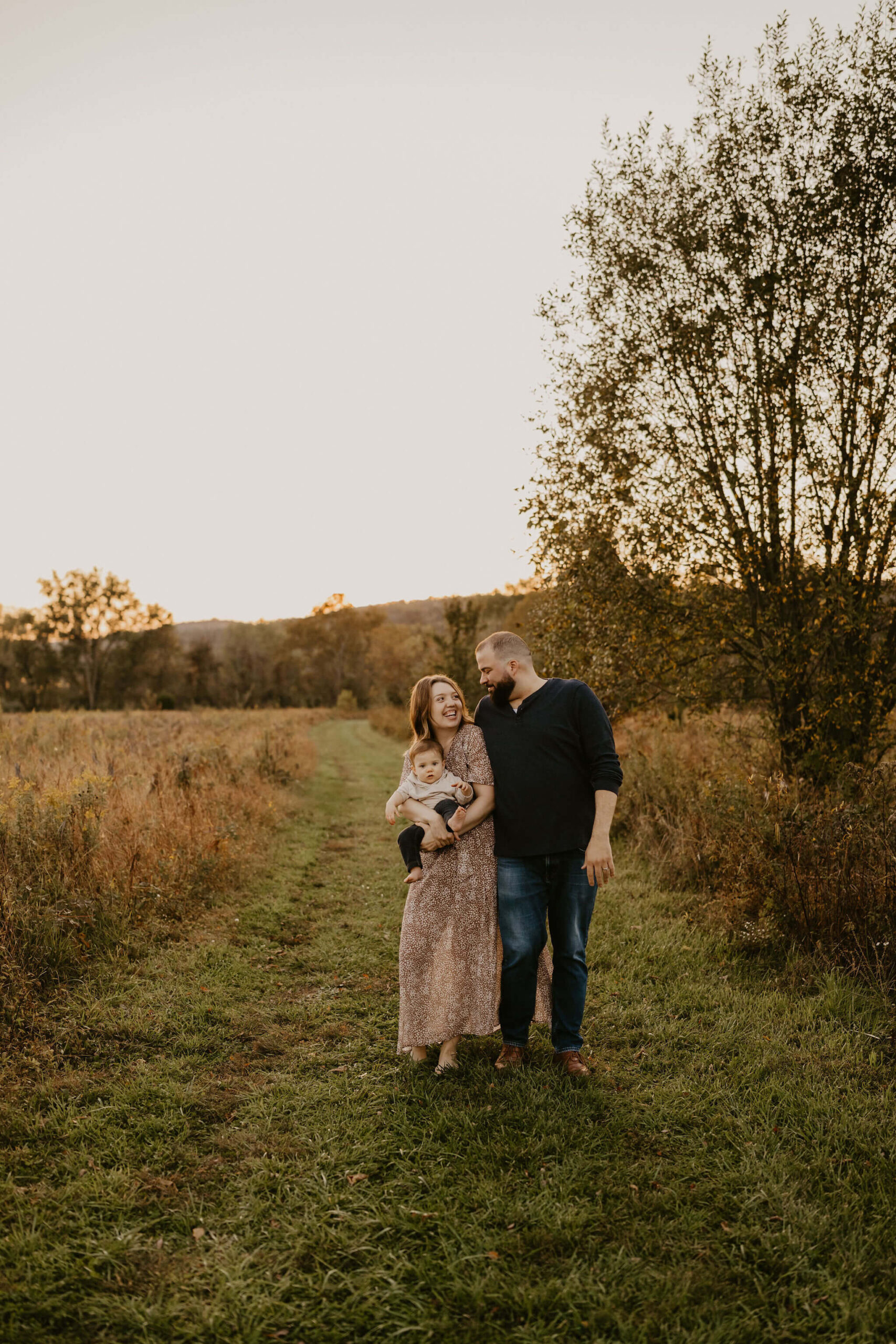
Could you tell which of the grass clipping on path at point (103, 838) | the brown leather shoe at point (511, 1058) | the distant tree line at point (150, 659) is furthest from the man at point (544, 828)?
the distant tree line at point (150, 659)

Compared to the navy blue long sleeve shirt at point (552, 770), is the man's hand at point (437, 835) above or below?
below

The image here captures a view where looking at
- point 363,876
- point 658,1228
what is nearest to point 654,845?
point 363,876

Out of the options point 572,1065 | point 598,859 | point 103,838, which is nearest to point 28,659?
point 103,838

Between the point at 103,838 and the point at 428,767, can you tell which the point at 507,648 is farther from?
the point at 103,838

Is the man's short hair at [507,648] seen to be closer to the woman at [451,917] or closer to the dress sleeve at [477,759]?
the woman at [451,917]

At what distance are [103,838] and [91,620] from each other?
64609 millimetres

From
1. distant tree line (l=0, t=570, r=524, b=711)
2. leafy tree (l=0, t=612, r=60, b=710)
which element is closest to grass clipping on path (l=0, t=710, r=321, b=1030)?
distant tree line (l=0, t=570, r=524, b=711)

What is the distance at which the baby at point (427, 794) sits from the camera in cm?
417

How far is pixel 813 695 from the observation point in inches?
322

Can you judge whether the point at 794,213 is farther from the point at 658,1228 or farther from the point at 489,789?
the point at 658,1228

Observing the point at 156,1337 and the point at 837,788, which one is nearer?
the point at 156,1337

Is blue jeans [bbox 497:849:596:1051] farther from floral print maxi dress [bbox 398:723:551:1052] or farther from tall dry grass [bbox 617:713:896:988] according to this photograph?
tall dry grass [bbox 617:713:896:988]

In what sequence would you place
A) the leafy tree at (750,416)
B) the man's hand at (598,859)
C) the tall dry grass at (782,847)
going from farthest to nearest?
the leafy tree at (750,416), the tall dry grass at (782,847), the man's hand at (598,859)

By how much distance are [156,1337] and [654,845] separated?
6812mm
